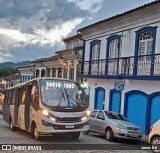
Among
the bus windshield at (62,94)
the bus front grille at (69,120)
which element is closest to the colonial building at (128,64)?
the bus windshield at (62,94)

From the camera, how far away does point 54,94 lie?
1465 cm

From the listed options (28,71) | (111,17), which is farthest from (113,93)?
(28,71)

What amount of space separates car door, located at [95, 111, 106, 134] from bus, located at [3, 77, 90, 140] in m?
2.78

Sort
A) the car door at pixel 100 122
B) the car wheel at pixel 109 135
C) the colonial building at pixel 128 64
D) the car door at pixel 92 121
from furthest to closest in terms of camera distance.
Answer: the colonial building at pixel 128 64, the car door at pixel 92 121, the car door at pixel 100 122, the car wheel at pixel 109 135

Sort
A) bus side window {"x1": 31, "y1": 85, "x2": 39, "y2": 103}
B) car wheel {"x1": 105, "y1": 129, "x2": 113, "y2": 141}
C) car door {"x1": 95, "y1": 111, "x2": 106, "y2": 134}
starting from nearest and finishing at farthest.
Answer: bus side window {"x1": 31, "y1": 85, "x2": 39, "y2": 103} < car wheel {"x1": 105, "y1": 129, "x2": 113, "y2": 141} < car door {"x1": 95, "y1": 111, "x2": 106, "y2": 134}

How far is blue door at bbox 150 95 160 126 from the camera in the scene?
20094 millimetres

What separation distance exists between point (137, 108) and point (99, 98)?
5.67 metres

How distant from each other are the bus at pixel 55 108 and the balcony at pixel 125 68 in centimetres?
595

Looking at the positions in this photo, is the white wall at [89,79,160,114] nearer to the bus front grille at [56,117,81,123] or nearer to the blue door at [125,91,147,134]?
the blue door at [125,91,147,134]

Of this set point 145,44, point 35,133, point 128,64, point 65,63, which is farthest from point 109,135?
point 65,63

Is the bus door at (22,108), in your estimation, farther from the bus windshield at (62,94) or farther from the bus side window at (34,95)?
the bus windshield at (62,94)

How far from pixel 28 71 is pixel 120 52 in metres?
27.9

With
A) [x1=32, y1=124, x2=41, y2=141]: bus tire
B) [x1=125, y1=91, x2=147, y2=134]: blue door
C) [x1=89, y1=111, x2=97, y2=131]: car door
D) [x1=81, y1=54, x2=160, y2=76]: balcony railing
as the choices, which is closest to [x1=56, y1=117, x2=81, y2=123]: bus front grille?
[x1=32, y1=124, x2=41, y2=141]: bus tire

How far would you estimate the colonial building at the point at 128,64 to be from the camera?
20.4 m
